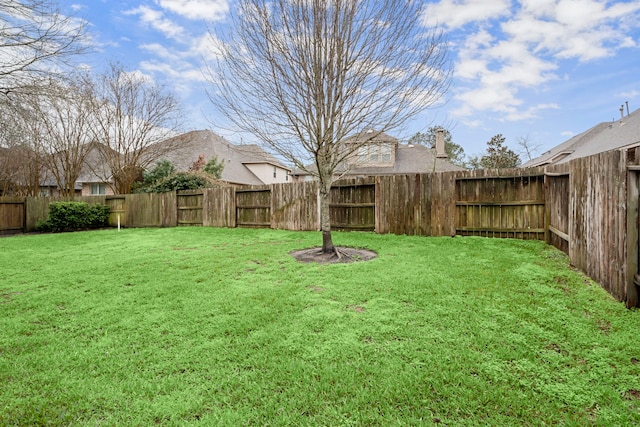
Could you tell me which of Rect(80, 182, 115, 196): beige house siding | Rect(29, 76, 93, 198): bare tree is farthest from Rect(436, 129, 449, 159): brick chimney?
Rect(80, 182, 115, 196): beige house siding

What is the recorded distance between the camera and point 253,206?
10750 mm

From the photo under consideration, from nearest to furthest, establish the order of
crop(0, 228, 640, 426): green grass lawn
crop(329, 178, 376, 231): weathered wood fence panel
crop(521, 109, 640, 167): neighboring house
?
crop(0, 228, 640, 426): green grass lawn
crop(329, 178, 376, 231): weathered wood fence panel
crop(521, 109, 640, 167): neighboring house

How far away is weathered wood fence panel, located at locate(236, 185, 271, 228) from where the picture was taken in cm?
1049

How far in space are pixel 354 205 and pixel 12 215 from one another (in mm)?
14486

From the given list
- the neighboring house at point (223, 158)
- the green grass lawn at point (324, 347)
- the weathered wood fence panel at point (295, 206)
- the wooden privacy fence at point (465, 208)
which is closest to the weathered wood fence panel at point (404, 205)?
the wooden privacy fence at point (465, 208)

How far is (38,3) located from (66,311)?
217 inches

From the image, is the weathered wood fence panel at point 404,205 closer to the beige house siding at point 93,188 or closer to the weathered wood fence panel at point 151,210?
the weathered wood fence panel at point 151,210

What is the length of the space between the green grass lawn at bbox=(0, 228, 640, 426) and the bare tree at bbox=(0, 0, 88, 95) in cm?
379

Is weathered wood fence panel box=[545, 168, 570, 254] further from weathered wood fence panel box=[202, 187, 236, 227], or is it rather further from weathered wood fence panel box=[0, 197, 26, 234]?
weathered wood fence panel box=[0, 197, 26, 234]

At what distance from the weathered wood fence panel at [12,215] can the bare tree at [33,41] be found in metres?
10.2

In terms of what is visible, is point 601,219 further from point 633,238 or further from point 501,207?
point 501,207

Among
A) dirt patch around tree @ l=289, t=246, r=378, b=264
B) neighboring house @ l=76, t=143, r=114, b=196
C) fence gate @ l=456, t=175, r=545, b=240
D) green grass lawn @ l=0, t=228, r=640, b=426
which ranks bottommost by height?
green grass lawn @ l=0, t=228, r=640, b=426

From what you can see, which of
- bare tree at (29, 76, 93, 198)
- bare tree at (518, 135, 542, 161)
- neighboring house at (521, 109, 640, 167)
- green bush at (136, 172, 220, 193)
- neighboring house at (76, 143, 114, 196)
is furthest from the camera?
bare tree at (518, 135, 542, 161)

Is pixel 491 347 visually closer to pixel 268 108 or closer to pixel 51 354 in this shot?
pixel 51 354
